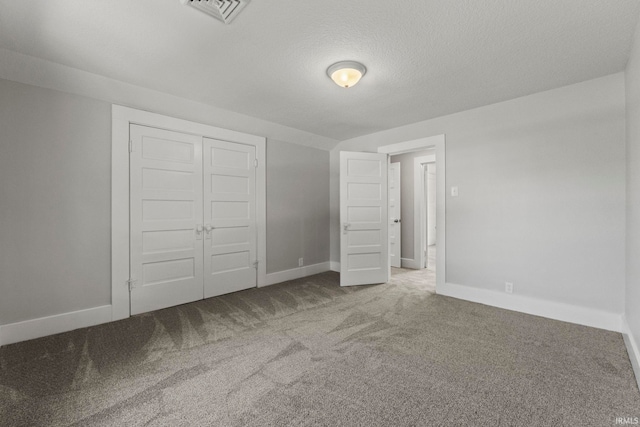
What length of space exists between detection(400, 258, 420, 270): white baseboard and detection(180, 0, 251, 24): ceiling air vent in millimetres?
5086

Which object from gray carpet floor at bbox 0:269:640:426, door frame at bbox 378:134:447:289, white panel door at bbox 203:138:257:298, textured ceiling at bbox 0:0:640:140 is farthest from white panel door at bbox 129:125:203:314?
door frame at bbox 378:134:447:289

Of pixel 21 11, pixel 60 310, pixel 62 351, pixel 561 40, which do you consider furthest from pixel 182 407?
pixel 561 40

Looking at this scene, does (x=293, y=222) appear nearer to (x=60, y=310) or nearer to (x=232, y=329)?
(x=232, y=329)

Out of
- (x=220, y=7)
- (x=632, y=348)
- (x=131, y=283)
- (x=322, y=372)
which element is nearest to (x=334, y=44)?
(x=220, y=7)

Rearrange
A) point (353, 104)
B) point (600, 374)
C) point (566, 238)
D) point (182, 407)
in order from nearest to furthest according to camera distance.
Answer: point (182, 407) < point (600, 374) < point (566, 238) < point (353, 104)

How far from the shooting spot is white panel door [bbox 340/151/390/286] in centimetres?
435

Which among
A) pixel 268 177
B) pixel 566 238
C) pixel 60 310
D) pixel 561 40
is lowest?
pixel 60 310

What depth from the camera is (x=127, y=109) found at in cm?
302

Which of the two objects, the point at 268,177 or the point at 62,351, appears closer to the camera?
the point at 62,351

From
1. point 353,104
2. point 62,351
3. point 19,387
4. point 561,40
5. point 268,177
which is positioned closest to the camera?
point 19,387

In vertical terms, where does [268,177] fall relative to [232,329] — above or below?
above

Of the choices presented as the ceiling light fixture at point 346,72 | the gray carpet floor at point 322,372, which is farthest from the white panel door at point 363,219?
the ceiling light fixture at point 346,72

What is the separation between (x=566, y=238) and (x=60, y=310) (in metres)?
5.11

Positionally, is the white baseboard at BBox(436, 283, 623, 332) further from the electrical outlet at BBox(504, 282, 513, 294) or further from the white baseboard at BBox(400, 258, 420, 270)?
the white baseboard at BBox(400, 258, 420, 270)
